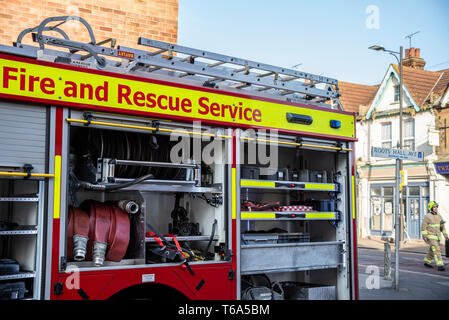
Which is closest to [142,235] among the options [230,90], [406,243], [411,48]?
[230,90]

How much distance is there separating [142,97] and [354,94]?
30.3 metres

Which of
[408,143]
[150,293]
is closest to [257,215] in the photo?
[150,293]

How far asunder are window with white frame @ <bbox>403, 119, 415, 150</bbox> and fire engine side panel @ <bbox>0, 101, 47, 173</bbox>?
2552 centimetres

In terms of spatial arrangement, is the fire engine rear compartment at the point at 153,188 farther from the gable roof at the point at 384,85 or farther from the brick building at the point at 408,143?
the gable roof at the point at 384,85

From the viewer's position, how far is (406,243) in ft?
82.7

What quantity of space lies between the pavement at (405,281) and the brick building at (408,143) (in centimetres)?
660

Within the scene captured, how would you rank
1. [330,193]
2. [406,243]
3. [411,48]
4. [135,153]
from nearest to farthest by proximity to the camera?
[135,153], [330,193], [406,243], [411,48]

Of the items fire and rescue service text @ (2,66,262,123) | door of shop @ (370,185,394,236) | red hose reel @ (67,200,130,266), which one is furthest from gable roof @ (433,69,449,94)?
red hose reel @ (67,200,130,266)

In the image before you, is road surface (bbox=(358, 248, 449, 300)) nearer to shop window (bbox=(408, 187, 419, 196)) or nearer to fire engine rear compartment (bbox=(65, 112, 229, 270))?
fire engine rear compartment (bbox=(65, 112, 229, 270))

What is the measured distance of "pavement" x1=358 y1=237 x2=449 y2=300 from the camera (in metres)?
→ 10.9

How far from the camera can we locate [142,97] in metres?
4.80

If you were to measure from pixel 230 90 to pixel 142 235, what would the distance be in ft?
5.86

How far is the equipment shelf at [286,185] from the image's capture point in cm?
557

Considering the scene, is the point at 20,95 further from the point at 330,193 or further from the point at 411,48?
the point at 411,48
